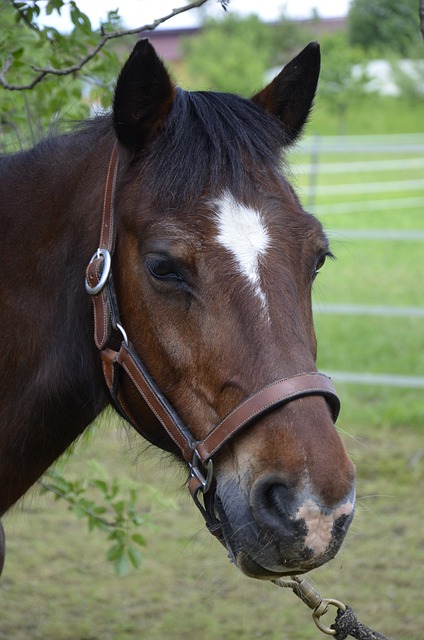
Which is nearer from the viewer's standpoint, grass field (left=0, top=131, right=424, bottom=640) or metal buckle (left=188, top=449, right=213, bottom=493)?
metal buckle (left=188, top=449, right=213, bottom=493)

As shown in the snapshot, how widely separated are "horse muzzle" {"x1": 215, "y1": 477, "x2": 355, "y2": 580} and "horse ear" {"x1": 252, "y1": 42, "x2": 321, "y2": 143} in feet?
3.52

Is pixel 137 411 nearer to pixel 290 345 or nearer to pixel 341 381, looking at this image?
pixel 290 345

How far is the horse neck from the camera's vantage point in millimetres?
2230

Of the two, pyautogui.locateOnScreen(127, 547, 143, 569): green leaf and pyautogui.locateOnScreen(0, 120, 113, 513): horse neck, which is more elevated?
pyautogui.locateOnScreen(0, 120, 113, 513): horse neck

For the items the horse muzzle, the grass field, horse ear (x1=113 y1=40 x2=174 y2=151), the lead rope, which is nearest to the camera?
the horse muzzle

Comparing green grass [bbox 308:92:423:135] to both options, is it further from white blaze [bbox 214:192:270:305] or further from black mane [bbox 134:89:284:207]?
white blaze [bbox 214:192:270:305]

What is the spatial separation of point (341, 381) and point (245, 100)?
5752mm

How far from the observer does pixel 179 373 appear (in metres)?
1.99

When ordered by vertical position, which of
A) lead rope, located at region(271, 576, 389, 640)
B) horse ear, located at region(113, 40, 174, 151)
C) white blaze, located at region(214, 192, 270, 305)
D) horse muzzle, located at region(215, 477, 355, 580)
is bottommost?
lead rope, located at region(271, 576, 389, 640)

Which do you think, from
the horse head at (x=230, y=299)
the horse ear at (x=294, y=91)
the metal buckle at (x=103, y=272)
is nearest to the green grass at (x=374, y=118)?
the horse ear at (x=294, y=91)

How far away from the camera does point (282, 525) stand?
1.77 m

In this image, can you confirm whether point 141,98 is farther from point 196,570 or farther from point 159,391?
point 196,570

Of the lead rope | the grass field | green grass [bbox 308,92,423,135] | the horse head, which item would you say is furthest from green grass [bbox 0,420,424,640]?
green grass [bbox 308,92,423,135]

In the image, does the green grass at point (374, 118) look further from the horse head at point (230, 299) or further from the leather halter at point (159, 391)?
the leather halter at point (159, 391)
